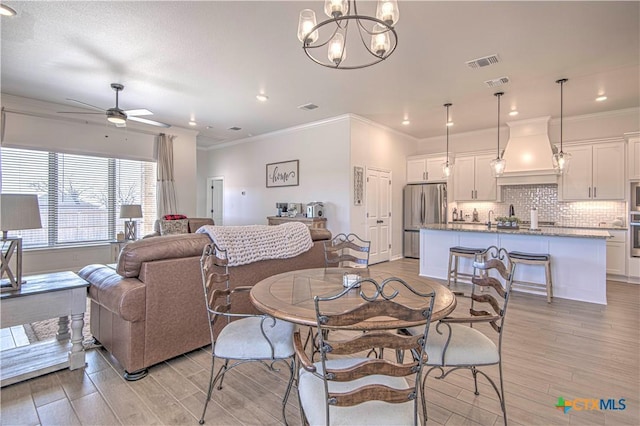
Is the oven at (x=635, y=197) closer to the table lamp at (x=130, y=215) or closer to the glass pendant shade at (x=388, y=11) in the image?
the glass pendant shade at (x=388, y=11)

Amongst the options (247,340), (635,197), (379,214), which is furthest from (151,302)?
(635,197)

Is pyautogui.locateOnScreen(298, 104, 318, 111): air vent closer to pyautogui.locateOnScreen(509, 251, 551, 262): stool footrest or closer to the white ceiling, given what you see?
the white ceiling

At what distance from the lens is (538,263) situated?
4008mm

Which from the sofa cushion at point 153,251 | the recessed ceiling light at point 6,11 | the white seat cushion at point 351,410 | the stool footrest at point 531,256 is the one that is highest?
the recessed ceiling light at point 6,11

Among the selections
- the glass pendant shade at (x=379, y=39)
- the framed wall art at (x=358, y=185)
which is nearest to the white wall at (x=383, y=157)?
the framed wall art at (x=358, y=185)

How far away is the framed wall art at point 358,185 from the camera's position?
5949 mm

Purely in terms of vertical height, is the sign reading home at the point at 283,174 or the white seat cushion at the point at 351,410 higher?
the sign reading home at the point at 283,174

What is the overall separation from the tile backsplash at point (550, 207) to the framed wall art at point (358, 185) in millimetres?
2533

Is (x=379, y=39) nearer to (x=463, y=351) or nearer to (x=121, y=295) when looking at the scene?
(x=463, y=351)

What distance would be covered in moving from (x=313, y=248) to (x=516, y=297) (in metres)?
3.02

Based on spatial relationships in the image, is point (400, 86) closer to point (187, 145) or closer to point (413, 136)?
point (413, 136)

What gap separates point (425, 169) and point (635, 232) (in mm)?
3720

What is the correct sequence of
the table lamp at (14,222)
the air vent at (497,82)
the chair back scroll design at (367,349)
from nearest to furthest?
the chair back scroll design at (367,349) < the table lamp at (14,222) < the air vent at (497,82)

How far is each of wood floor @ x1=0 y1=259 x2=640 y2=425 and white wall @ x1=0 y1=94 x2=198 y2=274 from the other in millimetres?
4089
